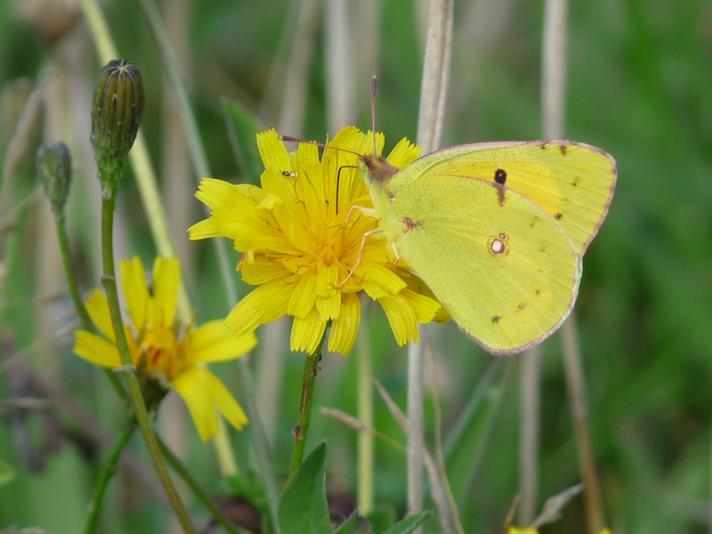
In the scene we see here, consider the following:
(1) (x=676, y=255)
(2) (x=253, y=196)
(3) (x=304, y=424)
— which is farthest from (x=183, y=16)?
(3) (x=304, y=424)

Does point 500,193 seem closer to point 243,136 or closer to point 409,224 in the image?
point 409,224

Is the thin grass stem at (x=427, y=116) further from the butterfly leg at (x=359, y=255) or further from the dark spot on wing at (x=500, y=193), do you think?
the butterfly leg at (x=359, y=255)

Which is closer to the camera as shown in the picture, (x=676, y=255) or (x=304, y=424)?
(x=304, y=424)

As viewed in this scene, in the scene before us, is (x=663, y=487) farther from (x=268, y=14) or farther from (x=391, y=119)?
(x=268, y=14)

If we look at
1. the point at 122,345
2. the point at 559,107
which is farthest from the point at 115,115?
the point at 559,107

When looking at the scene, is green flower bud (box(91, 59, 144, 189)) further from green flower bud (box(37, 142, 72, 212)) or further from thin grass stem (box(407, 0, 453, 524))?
thin grass stem (box(407, 0, 453, 524))

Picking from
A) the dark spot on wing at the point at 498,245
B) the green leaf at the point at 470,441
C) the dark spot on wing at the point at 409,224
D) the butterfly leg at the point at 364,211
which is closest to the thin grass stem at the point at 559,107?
the green leaf at the point at 470,441

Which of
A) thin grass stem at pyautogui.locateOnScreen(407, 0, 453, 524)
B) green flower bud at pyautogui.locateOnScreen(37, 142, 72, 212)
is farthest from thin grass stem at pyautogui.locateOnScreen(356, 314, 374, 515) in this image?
green flower bud at pyautogui.locateOnScreen(37, 142, 72, 212)
